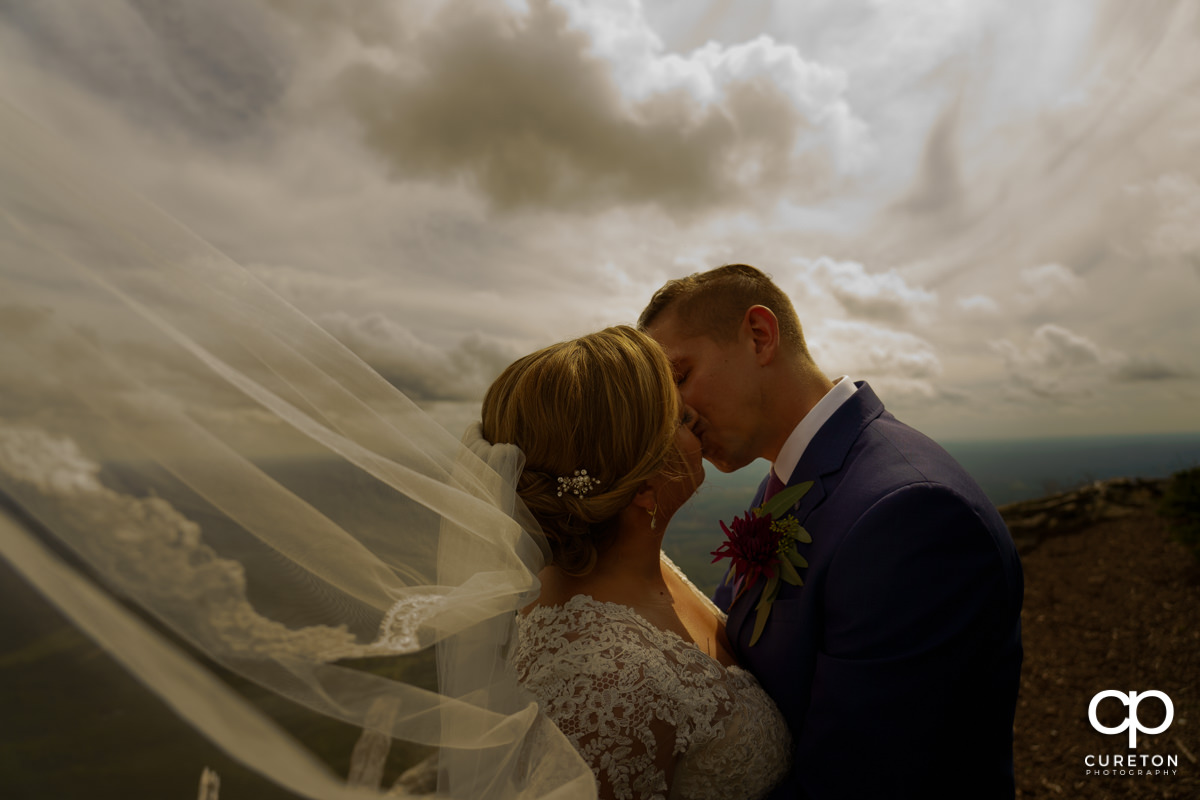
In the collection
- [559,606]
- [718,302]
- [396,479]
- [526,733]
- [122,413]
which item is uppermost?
[718,302]

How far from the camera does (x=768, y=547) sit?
9.64 feet

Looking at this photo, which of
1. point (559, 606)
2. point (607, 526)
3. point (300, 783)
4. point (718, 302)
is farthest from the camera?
point (718, 302)

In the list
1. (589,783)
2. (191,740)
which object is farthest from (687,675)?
(191,740)

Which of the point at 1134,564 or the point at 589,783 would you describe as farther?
the point at 1134,564

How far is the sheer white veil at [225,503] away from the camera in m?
1.16

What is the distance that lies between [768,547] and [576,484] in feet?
3.64

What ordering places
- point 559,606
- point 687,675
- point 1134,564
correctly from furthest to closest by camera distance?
point 1134,564 < point 559,606 < point 687,675

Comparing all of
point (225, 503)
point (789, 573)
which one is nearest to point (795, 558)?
point (789, 573)

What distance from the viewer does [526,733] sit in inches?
81.9

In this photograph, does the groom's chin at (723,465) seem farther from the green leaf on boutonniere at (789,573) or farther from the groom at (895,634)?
the green leaf on boutonniere at (789,573)

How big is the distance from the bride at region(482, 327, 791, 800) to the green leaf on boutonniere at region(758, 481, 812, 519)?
46 centimetres

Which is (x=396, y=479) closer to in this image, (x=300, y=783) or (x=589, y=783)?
(x=300, y=783)

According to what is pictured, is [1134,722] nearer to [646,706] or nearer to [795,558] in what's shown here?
[795,558]

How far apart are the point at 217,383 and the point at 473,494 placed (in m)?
0.97
